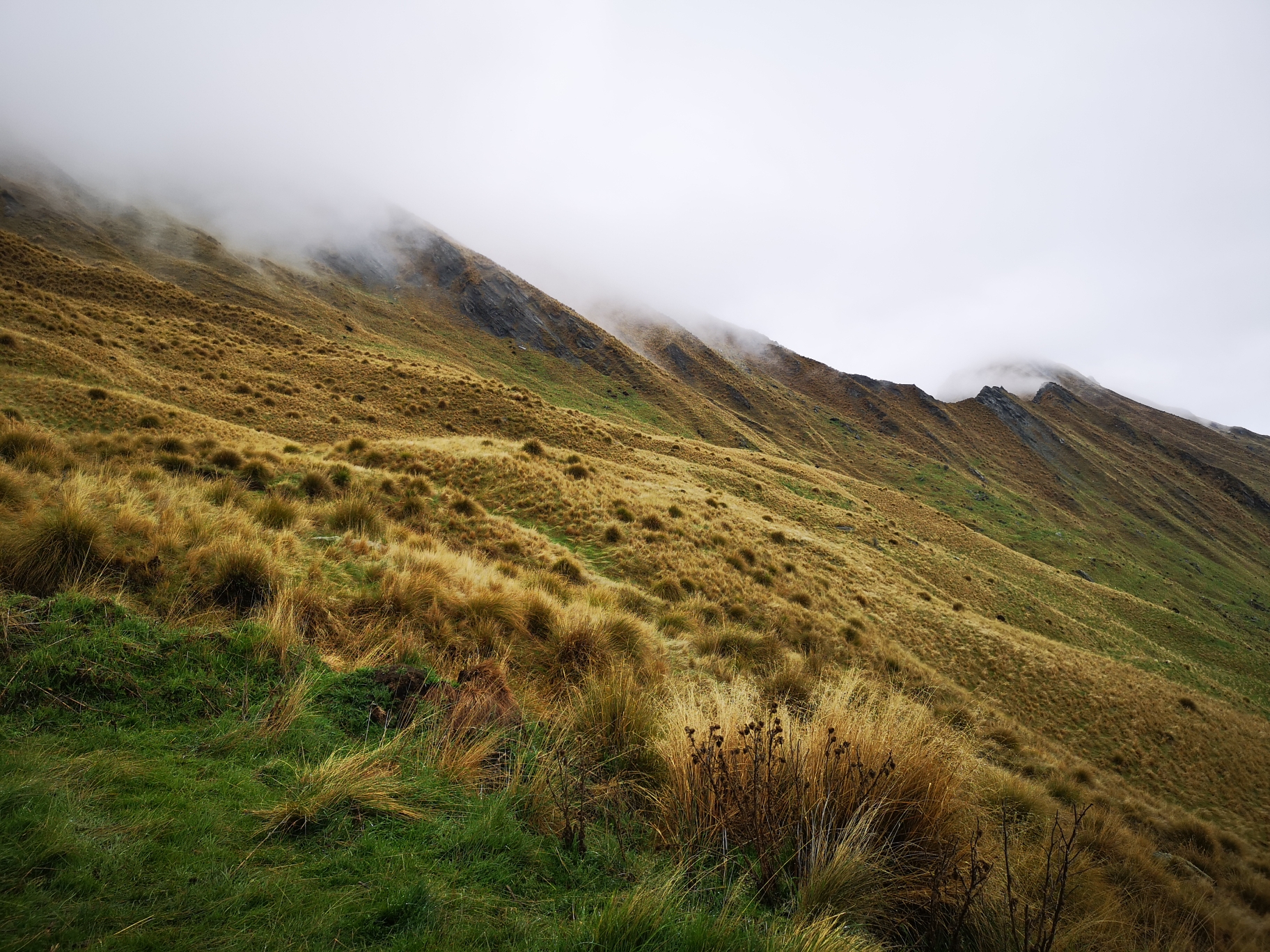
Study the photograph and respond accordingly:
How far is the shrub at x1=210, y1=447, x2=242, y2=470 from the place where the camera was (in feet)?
31.4

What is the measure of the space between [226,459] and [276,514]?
13.2 feet

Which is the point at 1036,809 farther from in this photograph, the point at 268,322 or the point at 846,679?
the point at 268,322

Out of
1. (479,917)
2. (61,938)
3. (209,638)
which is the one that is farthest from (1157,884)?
(209,638)

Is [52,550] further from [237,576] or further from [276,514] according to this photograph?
[276,514]

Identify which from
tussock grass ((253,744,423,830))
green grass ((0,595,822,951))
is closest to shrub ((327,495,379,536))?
green grass ((0,595,822,951))

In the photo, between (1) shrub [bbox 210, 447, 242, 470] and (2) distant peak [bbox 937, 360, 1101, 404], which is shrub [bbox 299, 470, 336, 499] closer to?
(1) shrub [bbox 210, 447, 242, 470]

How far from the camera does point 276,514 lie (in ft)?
23.2

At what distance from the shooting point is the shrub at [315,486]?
9.45 meters

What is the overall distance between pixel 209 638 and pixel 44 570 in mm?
1752

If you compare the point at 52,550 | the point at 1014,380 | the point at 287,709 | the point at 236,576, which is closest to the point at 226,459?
the point at 52,550

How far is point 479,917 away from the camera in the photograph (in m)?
2.10

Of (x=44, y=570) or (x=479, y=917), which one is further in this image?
(x=44, y=570)

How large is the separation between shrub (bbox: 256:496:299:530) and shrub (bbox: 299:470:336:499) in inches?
85.2

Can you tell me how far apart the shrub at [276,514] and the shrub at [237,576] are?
2076mm
